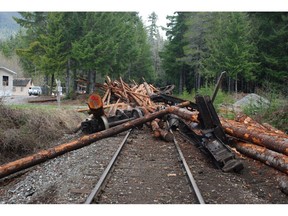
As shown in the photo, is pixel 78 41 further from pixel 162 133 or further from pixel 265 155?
pixel 265 155

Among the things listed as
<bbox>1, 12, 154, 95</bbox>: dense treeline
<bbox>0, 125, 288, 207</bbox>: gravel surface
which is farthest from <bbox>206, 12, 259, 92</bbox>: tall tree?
<bbox>0, 125, 288, 207</bbox>: gravel surface

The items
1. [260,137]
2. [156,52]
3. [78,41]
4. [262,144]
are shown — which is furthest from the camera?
[156,52]

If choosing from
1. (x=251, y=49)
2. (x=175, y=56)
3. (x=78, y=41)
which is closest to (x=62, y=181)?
(x=251, y=49)

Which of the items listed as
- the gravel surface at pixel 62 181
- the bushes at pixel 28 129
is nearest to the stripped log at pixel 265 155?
the gravel surface at pixel 62 181

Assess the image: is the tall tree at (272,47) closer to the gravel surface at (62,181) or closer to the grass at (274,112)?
the grass at (274,112)

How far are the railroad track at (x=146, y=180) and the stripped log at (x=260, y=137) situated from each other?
1.54 m

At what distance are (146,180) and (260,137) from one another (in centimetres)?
Result: 289

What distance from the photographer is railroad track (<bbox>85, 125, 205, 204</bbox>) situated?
494cm

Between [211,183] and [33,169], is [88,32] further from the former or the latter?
[211,183]

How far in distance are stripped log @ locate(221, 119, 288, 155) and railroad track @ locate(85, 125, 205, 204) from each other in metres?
1.54

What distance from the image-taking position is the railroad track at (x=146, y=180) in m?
4.94

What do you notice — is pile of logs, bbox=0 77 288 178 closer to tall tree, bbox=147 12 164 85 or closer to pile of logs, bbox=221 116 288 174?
pile of logs, bbox=221 116 288 174

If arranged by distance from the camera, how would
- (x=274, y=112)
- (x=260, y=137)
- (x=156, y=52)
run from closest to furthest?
1. (x=260, y=137)
2. (x=274, y=112)
3. (x=156, y=52)

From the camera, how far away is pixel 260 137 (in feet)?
23.7
